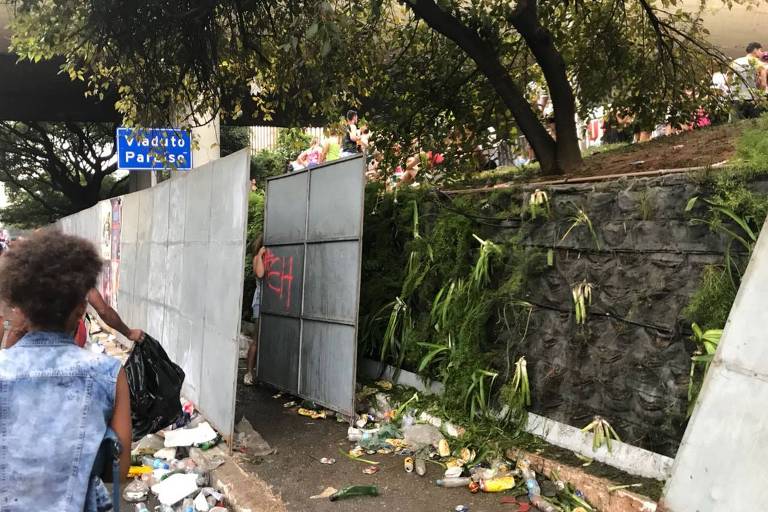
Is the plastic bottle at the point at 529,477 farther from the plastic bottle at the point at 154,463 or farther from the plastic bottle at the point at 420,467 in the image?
the plastic bottle at the point at 154,463

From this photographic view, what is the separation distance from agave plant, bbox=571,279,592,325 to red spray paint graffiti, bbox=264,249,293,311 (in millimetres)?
3485

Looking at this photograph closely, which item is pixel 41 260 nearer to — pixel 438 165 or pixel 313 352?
pixel 313 352

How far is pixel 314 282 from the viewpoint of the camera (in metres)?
6.48

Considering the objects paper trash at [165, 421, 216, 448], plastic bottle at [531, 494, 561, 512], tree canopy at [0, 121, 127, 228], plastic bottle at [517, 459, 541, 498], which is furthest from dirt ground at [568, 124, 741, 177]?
tree canopy at [0, 121, 127, 228]

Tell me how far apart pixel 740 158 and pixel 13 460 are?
3785 mm

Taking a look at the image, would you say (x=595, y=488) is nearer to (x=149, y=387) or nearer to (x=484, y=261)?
(x=484, y=261)

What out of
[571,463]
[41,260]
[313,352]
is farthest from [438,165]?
[41,260]

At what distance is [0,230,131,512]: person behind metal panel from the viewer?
2041mm

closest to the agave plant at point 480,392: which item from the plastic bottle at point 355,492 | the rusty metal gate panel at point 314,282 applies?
the plastic bottle at point 355,492

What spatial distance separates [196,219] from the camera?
639 cm

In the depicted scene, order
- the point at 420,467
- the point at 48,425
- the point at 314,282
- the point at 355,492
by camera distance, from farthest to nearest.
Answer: the point at 314,282 < the point at 420,467 < the point at 355,492 < the point at 48,425

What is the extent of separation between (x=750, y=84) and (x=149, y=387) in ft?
26.6

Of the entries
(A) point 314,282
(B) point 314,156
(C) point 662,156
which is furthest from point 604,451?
(B) point 314,156

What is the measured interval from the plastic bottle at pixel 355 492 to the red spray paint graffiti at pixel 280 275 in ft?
9.28
